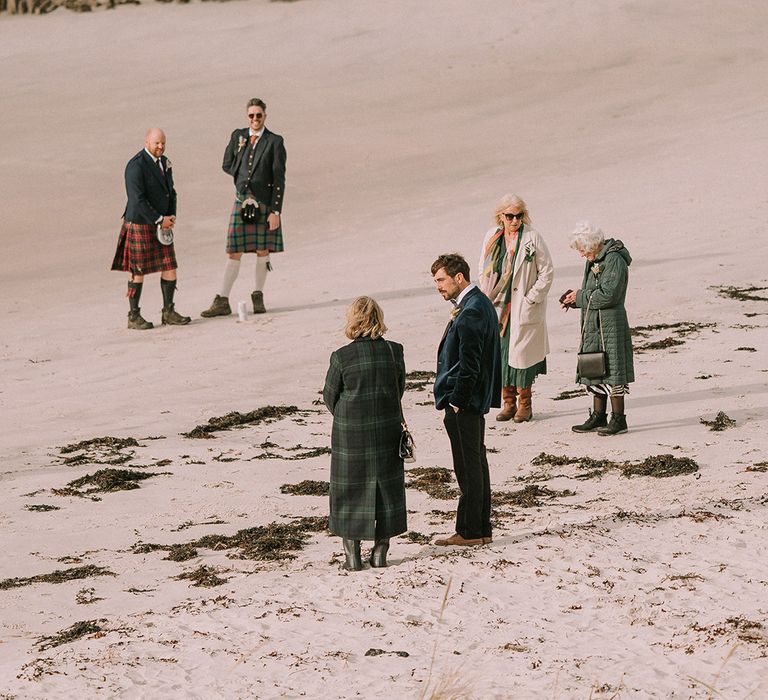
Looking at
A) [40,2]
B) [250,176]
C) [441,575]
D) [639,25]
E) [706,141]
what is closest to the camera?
[441,575]

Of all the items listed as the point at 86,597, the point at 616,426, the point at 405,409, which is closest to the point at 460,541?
the point at 86,597

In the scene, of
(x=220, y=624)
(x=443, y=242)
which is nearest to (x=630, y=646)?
(x=220, y=624)

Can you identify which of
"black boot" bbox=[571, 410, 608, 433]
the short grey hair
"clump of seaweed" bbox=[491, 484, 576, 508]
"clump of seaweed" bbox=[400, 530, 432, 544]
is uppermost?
the short grey hair

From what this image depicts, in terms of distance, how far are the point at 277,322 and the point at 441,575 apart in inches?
317

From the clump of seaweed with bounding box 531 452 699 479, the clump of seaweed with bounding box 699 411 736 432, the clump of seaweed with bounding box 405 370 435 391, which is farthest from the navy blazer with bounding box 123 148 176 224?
the clump of seaweed with bounding box 699 411 736 432

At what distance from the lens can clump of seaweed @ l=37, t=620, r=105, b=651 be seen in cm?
629

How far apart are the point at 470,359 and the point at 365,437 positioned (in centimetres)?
72

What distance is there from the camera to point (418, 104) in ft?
94.9

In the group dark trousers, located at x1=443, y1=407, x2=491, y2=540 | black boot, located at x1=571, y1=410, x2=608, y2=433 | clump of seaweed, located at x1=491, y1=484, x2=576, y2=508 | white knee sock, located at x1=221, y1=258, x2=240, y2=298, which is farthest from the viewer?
white knee sock, located at x1=221, y1=258, x2=240, y2=298

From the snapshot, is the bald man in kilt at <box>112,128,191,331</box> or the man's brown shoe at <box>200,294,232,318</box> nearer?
the bald man in kilt at <box>112,128,191,331</box>

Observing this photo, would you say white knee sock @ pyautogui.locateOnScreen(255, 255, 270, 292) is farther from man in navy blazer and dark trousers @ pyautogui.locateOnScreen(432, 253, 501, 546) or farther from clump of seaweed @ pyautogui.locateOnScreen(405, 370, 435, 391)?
man in navy blazer and dark trousers @ pyautogui.locateOnScreen(432, 253, 501, 546)

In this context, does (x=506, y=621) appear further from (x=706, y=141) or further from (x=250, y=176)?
(x=706, y=141)

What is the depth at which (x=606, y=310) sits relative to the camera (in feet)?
32.8

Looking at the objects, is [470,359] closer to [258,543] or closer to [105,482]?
[258,543]
